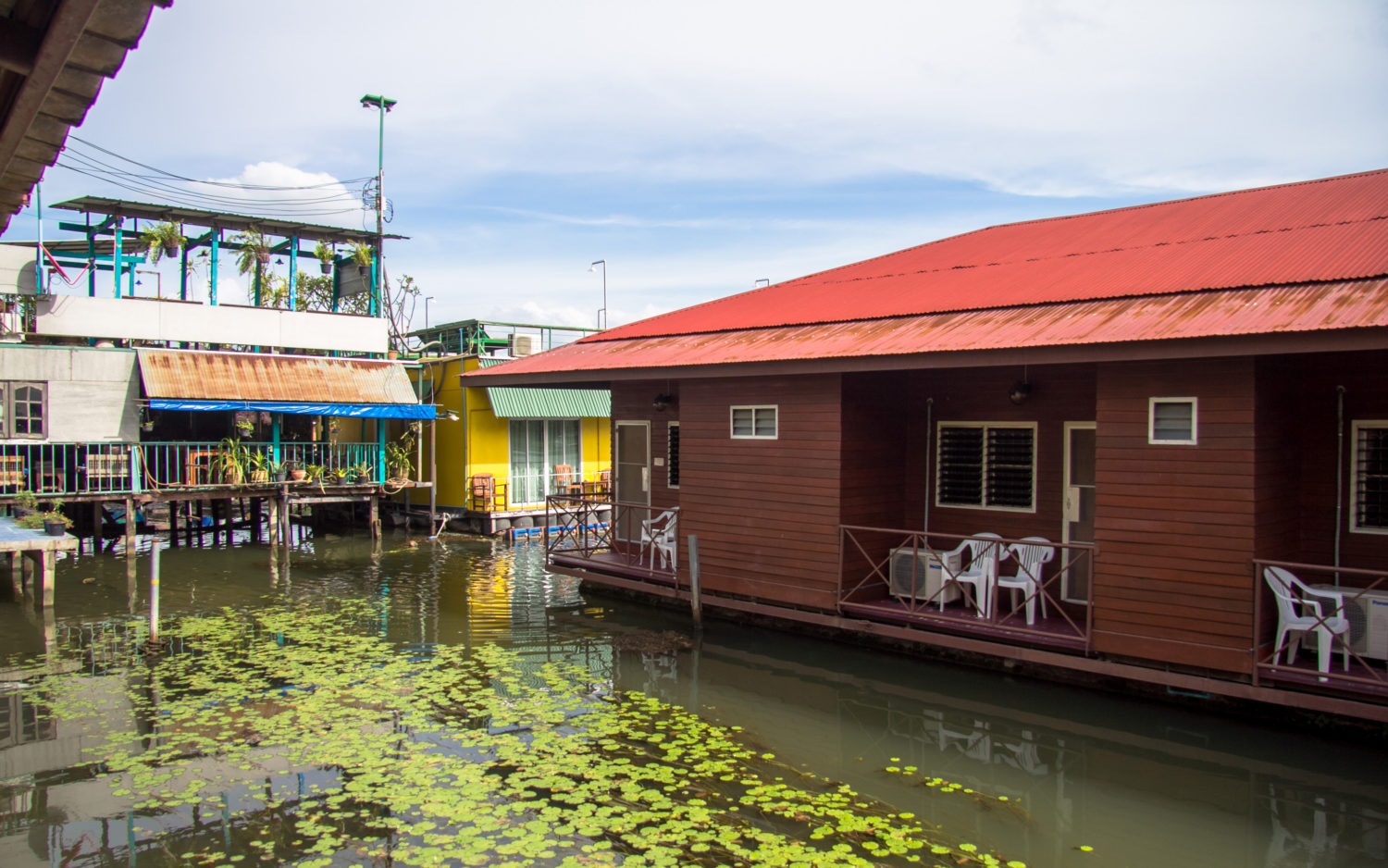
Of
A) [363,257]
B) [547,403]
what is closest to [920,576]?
[547,403]

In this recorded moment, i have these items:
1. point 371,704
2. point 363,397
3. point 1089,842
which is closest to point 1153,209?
point 1089,842

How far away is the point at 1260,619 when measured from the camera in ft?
26.7

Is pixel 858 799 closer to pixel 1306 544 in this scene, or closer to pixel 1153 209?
pixel 1306 544

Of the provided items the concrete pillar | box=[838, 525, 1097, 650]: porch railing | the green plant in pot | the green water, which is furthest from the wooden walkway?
box=[838, 525, 1097, 650]: porch railing

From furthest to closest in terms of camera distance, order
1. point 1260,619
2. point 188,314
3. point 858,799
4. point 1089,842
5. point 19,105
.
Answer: point 188,314 < point 1260,619 < point 858,799 < point 1089,842 < point 19,105

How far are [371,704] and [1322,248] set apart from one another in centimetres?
1033

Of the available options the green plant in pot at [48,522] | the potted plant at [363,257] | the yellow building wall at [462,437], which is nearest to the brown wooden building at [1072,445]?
the green plant in pot at [48,522]

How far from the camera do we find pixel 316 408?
21.4 metres

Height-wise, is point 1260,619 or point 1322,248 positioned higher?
point 1322,248

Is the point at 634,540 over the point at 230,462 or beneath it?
beneath

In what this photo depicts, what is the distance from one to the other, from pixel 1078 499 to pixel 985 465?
3.84 feet

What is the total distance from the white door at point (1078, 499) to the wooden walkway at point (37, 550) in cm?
1375

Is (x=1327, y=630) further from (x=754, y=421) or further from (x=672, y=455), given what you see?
(x=672, y=455)

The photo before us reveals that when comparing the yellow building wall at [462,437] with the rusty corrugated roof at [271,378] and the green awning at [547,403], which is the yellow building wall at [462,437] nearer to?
the green awning at [547,403]
